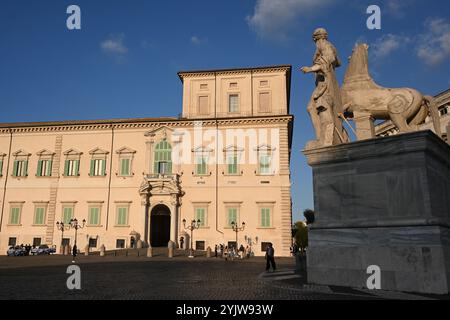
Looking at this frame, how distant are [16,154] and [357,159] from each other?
132 ft

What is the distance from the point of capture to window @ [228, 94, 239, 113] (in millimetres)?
38656

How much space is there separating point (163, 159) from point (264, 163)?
32.8 ft

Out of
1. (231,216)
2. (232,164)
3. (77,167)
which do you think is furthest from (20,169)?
(231,216)

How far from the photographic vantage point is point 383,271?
7.85 meters

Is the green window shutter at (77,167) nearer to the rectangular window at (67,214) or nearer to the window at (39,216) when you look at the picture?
the rectangular window at (67,214)

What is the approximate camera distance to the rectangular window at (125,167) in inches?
1480

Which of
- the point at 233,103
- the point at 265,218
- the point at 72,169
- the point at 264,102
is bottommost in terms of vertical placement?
the point at 265,218

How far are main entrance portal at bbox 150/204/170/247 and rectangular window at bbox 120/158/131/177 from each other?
456 cm

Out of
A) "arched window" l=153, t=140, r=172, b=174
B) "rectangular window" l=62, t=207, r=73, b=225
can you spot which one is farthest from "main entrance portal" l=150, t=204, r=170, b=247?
"rectangular window" l=62, t=207, r=73, b=225

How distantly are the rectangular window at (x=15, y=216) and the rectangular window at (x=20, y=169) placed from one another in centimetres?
353

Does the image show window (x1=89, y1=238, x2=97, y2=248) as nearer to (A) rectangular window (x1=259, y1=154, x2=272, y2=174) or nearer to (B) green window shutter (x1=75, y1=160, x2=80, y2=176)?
(B) green window shutter (x1=75, y1=160, x2=80, y2=176)

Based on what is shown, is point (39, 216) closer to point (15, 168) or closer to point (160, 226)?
point (15, 168)

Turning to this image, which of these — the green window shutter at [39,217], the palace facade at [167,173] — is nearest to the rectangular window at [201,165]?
the palace facade at [167,173]

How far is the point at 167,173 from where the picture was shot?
121 feet
